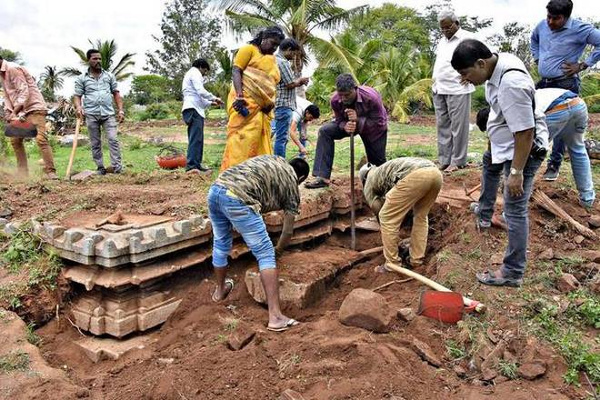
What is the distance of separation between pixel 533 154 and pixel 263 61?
2.79 meters

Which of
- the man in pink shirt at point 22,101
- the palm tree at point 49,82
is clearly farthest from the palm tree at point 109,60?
the man in pink shirt at point 22,101

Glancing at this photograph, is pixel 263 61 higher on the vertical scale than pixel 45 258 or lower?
higher

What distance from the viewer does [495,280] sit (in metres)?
3.37

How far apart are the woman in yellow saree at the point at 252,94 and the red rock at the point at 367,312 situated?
7.78ft

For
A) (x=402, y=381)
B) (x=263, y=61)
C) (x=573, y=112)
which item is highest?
(x=263, y=61)

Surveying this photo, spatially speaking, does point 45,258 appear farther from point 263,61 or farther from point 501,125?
point 501,125

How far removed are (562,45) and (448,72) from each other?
123 centimetres

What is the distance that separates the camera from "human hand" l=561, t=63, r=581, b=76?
181 inches

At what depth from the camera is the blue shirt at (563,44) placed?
4527mm

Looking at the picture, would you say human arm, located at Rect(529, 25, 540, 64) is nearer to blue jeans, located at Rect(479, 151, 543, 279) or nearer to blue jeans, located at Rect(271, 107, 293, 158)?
blue jeans, located at Rect(479, 151, 543, 279)

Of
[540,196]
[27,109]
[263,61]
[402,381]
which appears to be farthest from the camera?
[27,109]

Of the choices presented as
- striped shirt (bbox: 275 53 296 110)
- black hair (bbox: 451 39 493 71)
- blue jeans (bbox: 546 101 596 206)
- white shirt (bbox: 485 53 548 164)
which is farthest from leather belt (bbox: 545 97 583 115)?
striped shirt (bbox: 275 53 296 110)

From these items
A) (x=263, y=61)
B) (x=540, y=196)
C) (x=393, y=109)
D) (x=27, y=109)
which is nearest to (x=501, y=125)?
(x=540, y=196)

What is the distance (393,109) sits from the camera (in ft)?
71.6
